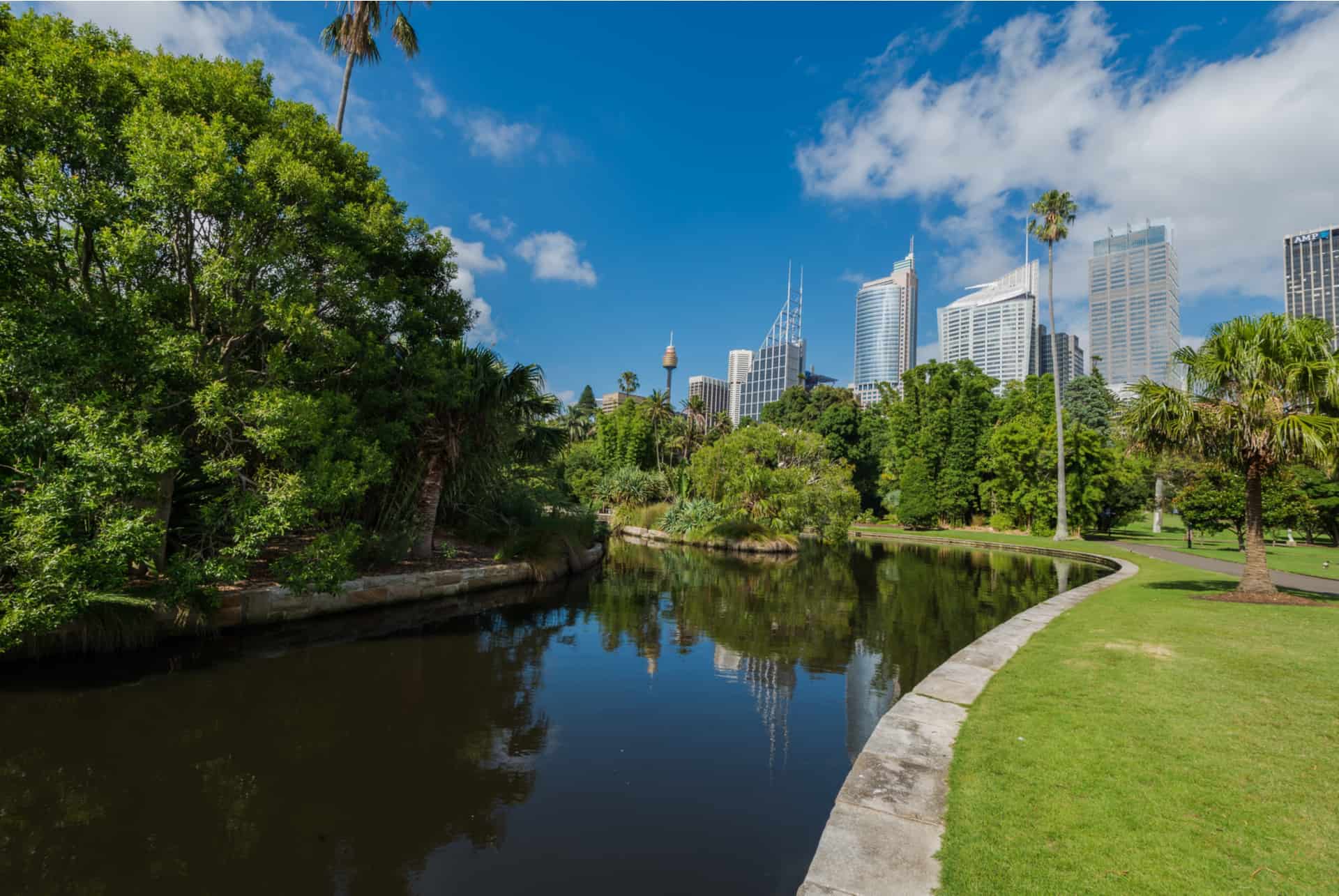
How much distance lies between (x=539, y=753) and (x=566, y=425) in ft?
174

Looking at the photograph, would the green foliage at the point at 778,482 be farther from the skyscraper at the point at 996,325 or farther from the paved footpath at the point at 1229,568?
the skyscraper at the point at 996,325

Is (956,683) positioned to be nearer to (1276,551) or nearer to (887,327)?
(1276,551)

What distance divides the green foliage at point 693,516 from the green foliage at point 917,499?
1920 cm

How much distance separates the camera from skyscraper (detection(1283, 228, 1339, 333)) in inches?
3920

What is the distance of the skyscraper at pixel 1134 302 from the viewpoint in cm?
14125

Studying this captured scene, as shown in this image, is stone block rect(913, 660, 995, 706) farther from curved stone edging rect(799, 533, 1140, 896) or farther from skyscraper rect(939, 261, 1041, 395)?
skyscraper rect(939, 261, 1041, 395)

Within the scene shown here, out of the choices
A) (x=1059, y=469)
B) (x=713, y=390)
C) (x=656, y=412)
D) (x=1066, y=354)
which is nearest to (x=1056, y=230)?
(x=1059, y=469)

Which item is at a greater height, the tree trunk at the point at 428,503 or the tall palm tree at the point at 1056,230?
the tall palm tree at the point at 1056,230

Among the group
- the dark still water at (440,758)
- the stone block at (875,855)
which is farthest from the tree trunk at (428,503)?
the stone block at (875,855)

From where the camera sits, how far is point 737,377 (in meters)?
193

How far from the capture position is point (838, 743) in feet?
20.4

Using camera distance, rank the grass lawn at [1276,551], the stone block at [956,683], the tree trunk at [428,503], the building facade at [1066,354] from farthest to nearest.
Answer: the building facade at [1066,354]
the grass lawn at [1276,551]
the tree trunk at [428,503]
the stone block at [956,683]

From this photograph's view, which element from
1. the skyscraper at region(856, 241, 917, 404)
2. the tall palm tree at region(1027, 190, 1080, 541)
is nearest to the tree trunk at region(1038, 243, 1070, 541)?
the tall palm tree at region(1027, 190, 1080, 541)

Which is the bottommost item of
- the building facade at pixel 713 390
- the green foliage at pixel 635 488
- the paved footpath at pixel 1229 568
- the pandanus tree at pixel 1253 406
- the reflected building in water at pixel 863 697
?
the reflected building in water at pixel 863 697
